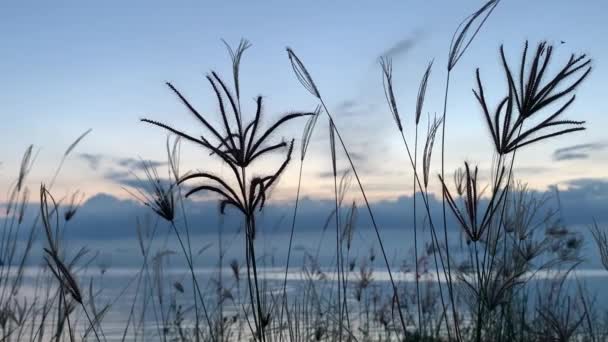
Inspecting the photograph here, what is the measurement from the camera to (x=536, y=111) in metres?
2.13

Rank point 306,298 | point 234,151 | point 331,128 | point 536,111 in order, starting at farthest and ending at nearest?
1. point 306,298
2. point 331,128
3. point 536,111
4. point 234,151

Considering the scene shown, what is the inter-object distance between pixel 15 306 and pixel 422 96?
351 cm

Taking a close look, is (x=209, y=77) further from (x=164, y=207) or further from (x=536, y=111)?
(x=536, y=111)

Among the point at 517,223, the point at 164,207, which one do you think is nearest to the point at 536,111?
the point at 164,207

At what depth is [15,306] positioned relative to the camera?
490 centimetres

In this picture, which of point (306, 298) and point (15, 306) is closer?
point (15, 306)

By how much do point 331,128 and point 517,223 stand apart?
168 cm

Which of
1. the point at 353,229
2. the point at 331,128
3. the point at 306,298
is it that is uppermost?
the point at 331,128

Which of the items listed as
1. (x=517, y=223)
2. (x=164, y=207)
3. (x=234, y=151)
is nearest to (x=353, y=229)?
(x=517, y=223)

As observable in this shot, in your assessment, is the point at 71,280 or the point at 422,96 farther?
the point at 422,96

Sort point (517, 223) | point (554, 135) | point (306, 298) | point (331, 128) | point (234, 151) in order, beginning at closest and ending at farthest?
point (234, 151)
point (554, 135)
point (331, 128)
point (517, 223)
point (306, 298)

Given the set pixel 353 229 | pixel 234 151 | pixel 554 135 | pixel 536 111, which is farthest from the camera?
pixel 353 229

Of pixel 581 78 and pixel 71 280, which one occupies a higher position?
pixel 581 78

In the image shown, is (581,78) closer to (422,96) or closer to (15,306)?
(422,96)
